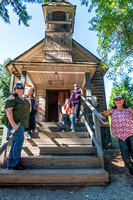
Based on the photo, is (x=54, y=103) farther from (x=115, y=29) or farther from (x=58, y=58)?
(x=115, y=29)

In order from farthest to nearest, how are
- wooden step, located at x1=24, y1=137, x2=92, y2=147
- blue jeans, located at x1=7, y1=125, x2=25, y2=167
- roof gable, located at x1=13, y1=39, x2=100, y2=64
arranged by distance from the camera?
roof gable, located at x1=13, y1=39, x2=100, y2=64
wooden step, located at x1=24, y1=137, x2=92, y2=147
blue jeans, located at x1=7, y1=125, x2=25, y2=167

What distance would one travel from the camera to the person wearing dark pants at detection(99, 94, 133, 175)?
6.93ft

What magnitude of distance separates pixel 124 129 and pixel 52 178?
1.48 m

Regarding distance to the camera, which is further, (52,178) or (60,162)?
(60,162)

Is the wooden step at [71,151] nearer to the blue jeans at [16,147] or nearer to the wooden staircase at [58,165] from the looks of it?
the wooden staircase at [58,165]

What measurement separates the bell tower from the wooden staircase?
4721 mm

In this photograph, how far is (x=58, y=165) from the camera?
247 centimetres

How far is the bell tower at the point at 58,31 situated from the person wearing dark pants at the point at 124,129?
5164 millimetres

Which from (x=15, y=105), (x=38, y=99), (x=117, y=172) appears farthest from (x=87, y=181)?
(x=38, y=99)

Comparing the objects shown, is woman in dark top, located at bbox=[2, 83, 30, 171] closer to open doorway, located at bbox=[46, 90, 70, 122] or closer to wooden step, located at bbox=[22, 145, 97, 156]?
wooden step, located at bbox=[22, 145, 97, 156]

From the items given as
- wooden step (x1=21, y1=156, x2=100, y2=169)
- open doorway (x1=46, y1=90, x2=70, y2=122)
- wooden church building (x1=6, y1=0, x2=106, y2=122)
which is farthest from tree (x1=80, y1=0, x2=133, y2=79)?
wooden step (x1=21, y1=156, x2=100, y2=169)

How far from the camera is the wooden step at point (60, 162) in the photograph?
2.45 meters

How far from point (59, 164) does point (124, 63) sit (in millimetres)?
6170

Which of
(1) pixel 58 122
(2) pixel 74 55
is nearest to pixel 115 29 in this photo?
(2) pixel 74 55
